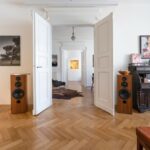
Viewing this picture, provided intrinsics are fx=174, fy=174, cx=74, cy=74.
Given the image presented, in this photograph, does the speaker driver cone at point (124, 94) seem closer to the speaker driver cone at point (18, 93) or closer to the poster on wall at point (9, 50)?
the speaker driver cone at point (18, 93)

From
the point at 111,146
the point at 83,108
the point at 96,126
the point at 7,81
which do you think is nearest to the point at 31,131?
the point at 96,126

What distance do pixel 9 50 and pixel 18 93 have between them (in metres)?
1.22

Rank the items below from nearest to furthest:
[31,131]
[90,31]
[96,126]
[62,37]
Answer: [31,131] < [96,126] < [90,31] < [62,37]

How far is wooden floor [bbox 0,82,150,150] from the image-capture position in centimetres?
220

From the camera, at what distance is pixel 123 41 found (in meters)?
4.26

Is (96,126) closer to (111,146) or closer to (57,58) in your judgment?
(111,146)

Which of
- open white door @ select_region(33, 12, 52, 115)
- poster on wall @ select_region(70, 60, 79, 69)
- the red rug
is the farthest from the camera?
poster on wall @ select_region(70, 60, 79, 69)

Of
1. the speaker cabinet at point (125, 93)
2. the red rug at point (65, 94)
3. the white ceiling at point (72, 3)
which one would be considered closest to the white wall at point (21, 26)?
the white ceiling at point (72, 3)

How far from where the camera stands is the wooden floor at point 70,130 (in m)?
2.20

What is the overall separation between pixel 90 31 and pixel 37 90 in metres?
5.24

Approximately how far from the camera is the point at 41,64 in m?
3.85

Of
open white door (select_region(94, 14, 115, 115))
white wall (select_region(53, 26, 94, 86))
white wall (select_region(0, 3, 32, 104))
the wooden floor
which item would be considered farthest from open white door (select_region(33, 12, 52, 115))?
white wall (select_region(53, 26, 94, 86))

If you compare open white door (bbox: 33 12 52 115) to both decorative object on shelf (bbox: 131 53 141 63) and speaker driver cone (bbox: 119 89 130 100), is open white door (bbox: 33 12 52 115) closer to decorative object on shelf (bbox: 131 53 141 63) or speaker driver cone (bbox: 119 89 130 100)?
speaker driver cone (bbox: 119 89 130 100)

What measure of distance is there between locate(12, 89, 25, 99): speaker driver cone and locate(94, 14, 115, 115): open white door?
177 cm
